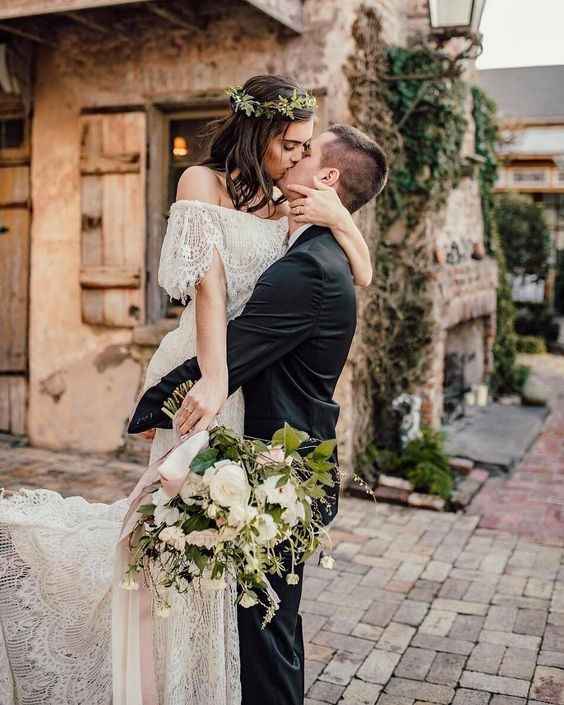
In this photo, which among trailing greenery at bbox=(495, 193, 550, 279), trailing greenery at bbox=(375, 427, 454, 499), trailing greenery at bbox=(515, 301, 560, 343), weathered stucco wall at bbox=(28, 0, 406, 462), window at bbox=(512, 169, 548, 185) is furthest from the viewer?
window at bbox=(512, 169, 548, 185)

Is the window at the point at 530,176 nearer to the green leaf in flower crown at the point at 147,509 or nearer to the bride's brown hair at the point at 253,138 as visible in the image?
the bride's brown hair at the point at 253,138

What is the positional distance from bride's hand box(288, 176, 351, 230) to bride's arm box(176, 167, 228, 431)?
260mm

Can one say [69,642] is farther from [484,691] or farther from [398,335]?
[398,335]

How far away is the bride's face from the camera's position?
2688 millimetres

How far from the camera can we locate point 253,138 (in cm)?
267

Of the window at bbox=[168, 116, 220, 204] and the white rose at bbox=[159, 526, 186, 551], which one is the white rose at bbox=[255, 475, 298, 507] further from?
the window at bbox=[168, 116, 220, 204]

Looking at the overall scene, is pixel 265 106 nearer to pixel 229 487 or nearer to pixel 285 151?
pixel 285 151

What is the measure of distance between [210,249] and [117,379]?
4.62 meters

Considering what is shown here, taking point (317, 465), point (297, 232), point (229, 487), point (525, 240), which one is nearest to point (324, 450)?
point (317, 465)

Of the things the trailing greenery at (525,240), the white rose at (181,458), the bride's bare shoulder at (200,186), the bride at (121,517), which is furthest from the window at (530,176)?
the white rose at (181,458)

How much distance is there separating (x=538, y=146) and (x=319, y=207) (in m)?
21.3

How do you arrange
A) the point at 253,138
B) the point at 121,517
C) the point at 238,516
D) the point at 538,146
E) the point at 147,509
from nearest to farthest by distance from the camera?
1. the point at 238,516
2. the point at 147,509
3. the point at 253,138
4. the point at 121,517
5. the point at 538,146

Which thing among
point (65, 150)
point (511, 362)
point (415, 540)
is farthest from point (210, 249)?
point (511, 362)

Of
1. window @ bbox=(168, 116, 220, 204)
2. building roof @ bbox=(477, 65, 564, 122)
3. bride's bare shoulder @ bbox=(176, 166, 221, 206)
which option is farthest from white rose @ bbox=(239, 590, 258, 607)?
building roof @ bbox=(477, 65, 564, 122)
